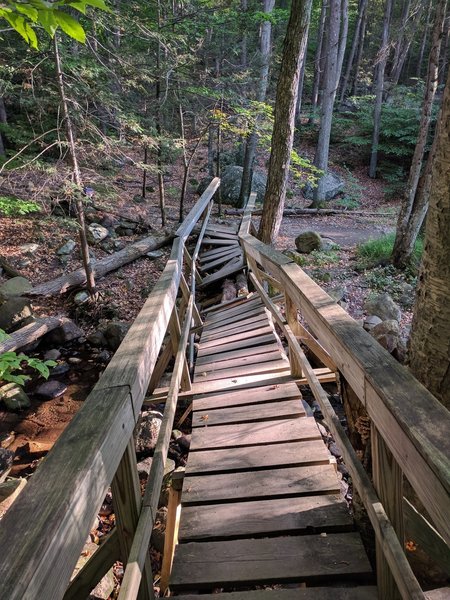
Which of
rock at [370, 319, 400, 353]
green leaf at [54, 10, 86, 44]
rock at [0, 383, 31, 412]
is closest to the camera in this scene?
green leaf at [54, 10, 86, 44]

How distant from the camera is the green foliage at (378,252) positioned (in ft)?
32.6

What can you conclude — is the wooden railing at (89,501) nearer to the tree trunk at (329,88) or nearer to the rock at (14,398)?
the rock at (14,398)

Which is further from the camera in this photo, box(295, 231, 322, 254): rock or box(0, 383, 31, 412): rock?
box(295, 231, 322, 254): rock

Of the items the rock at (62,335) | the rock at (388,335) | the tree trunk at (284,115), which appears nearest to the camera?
the rock at (388,335)

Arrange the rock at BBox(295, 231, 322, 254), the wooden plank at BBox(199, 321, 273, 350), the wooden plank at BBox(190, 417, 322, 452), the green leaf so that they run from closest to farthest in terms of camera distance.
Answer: the green leaf, the wooden plank at BBox(190, 417, 322, 452), the wooden plank at BBox(199, 321, 273, 350), the rock at BBox(295, 231, 322, 254)

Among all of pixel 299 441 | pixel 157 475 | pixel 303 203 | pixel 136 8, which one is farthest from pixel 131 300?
pixel 303 203

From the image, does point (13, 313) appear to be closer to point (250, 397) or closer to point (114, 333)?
point (114, 333)

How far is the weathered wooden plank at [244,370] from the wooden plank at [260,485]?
149cm

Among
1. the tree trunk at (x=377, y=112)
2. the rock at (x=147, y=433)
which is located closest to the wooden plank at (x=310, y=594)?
the rock at (x=147, y=433)

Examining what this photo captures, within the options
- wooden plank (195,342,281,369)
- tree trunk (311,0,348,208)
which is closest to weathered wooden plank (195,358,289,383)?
wooden plank (195,342,281,369)

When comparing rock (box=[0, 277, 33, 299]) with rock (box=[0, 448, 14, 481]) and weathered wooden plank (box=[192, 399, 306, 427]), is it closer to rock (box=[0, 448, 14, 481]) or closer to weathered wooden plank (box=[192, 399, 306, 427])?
rock (box=[0, 448, 14, 481])

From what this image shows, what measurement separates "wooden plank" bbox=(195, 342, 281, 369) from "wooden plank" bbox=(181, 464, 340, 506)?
6.45ft

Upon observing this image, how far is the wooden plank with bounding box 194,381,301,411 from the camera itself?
11.5 feet

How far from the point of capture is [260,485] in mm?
2498
